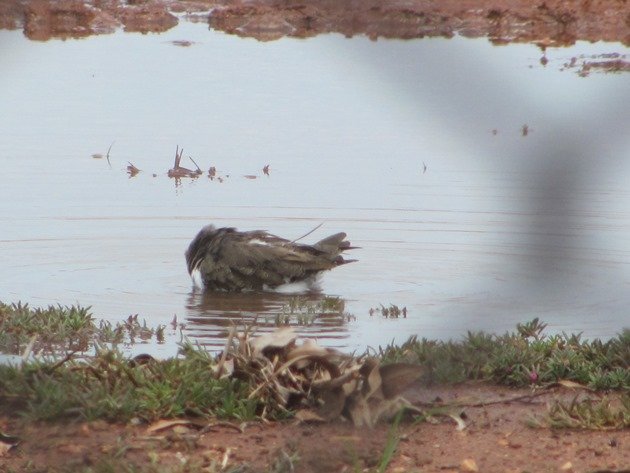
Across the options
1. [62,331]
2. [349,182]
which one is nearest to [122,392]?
[62,331]

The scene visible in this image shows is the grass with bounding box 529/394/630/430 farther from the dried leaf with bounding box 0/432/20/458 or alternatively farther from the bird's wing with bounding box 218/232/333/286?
the bird's wing with bounding box 218/232/333/286

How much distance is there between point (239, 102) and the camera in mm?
2277

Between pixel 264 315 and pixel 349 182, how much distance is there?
3.41 metres

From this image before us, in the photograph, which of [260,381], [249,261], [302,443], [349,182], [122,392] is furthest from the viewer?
[349,182]

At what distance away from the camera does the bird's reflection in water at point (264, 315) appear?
6.43 meters

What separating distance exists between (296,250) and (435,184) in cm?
230

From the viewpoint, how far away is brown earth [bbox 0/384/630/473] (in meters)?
3.52

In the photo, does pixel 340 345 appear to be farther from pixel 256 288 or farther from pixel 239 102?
pixel 239 102

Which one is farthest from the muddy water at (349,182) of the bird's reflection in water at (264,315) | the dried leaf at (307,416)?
the dried leaf at (307,416)

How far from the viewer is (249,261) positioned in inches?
308

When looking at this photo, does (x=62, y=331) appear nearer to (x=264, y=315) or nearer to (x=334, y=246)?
(x=264, y=315)

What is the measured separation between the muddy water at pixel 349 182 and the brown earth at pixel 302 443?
1.70ft

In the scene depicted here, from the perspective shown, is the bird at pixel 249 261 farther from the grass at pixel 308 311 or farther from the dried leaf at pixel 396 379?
the dried leaf at pixel 396 379

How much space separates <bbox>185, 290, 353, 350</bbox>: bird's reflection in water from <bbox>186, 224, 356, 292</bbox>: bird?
90mm
